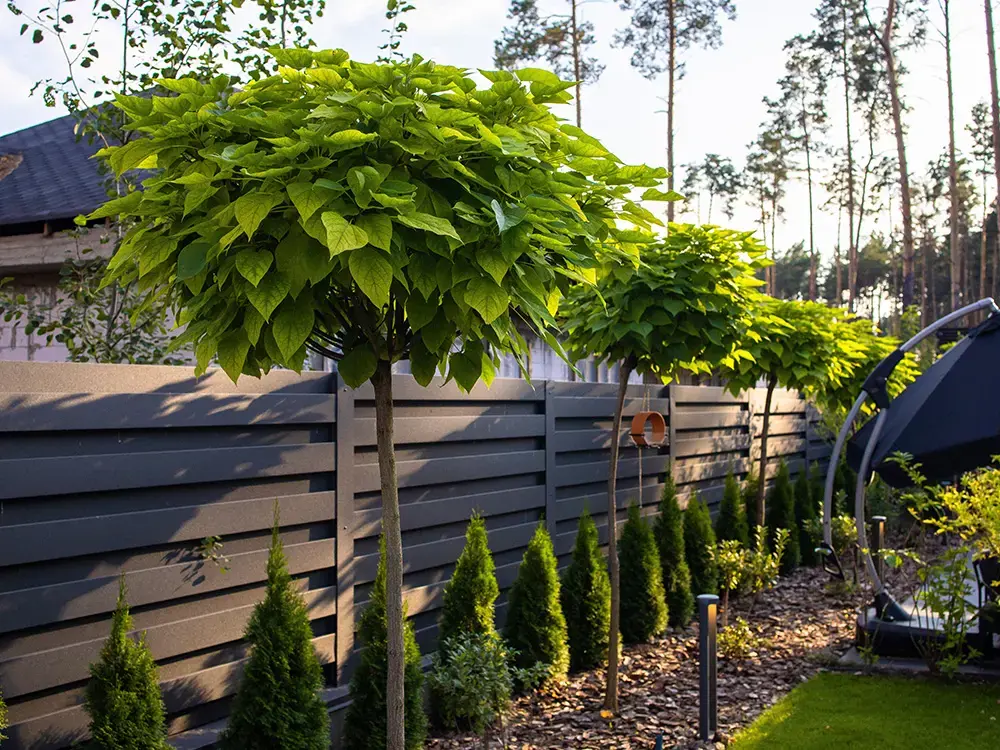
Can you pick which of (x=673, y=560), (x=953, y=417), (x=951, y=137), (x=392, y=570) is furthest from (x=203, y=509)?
(x=951, y=137)

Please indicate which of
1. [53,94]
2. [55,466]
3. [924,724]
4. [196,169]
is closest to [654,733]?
[924,724]

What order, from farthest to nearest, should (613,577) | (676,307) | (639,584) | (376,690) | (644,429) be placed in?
(644,429) → (639,584) → (613,577) → (676,307) → (376,690)

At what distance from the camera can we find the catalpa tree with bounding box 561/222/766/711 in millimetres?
5129

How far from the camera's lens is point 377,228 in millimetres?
2098

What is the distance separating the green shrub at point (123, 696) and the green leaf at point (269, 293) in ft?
5.52

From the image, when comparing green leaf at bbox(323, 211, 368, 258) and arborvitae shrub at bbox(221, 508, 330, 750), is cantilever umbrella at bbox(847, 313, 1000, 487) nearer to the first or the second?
arborvitae shrub at bbox(221, 508, 330, 750)

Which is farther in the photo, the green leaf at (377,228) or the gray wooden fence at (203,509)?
the gray wooden fence at (203,509)

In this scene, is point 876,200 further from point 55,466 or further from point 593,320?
point 55,466

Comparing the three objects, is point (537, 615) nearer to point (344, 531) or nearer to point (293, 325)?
point (344, 531)

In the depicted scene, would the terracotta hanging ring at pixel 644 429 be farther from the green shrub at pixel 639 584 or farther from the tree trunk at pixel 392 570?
the tree trunk at pixel 392 570

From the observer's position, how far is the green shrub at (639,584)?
676 centimetres

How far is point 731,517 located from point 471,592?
4639 millimetres

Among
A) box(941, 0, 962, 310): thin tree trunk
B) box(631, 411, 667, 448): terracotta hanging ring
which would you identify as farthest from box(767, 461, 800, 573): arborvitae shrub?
box(941, 0, 962, 310): thin tree trunk

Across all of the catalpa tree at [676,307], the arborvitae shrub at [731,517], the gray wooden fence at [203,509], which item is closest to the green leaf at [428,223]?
the gray wooden fence at [203,509]
